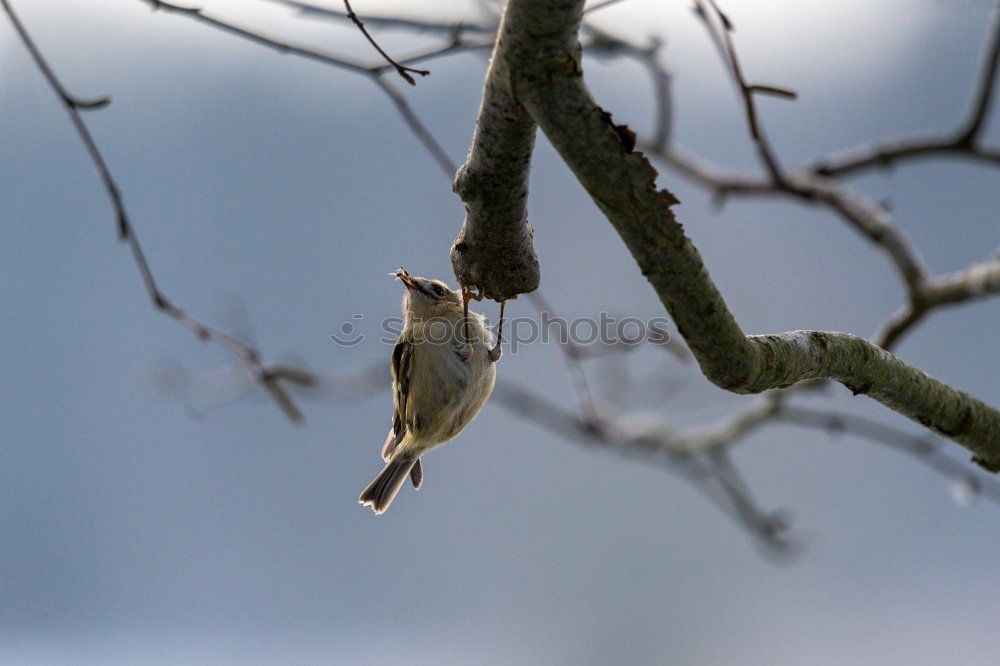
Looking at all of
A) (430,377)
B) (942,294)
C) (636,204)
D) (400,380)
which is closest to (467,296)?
(430,377)

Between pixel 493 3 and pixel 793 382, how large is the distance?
2247mm

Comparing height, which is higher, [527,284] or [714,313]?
[527,284]

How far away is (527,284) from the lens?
1.74 m

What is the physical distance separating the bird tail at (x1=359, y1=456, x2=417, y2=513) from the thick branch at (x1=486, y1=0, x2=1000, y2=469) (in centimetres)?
181

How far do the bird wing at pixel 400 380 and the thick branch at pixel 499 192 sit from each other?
1.40m

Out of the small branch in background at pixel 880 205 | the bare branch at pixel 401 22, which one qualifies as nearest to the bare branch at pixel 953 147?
the small branch in background at pixel 880 205

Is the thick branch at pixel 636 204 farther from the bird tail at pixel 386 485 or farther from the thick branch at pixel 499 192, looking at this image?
the bird tail at pixel 386 485

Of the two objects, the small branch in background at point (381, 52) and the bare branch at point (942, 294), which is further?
the bare branch at point (942, 294)

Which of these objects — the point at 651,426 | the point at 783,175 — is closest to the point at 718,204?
the point at 783,175

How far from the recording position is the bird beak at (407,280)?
3064mm

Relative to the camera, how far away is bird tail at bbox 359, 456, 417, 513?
2949mm

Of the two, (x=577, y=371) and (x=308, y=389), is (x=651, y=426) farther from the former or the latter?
(x=308, y=389)

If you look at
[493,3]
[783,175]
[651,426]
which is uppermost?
[493,3]

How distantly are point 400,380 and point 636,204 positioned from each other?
2075 millimetres
